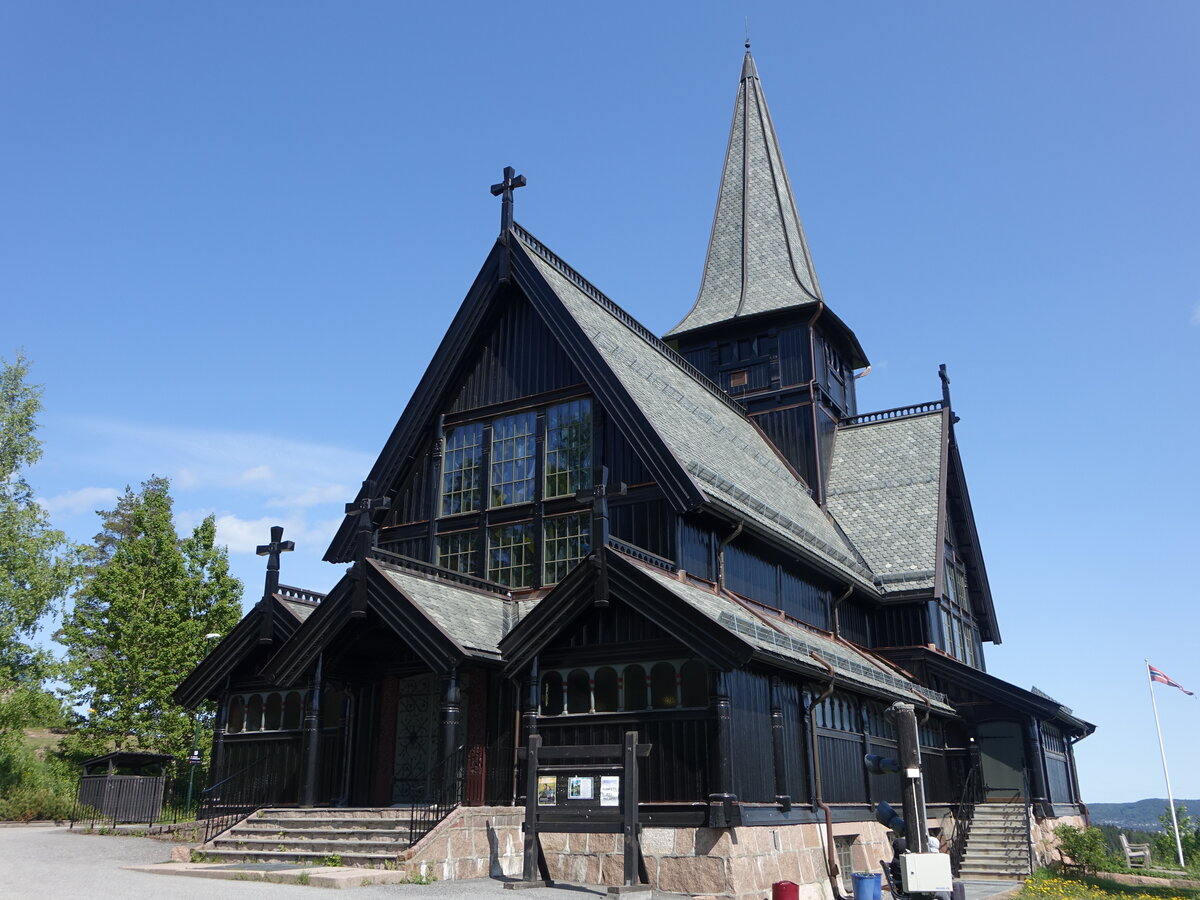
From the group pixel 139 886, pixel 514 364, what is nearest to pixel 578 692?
pixel 139 886

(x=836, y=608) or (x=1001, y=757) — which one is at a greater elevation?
(x=836, y=608)

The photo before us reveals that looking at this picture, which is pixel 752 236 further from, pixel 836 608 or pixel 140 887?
pixel 140 887

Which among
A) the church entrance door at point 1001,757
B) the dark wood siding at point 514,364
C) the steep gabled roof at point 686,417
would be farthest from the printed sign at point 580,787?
the church entrance door at point 1001,757

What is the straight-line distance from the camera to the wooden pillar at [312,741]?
1914 centimetres

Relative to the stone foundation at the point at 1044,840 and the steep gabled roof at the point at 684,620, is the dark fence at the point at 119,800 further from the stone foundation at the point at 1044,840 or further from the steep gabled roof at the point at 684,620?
the stone foundation at the point at 1044,840

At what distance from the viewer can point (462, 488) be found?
24781 millimetres

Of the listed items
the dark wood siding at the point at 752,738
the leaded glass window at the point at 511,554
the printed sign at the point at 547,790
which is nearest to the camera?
the printed sign at the point at 547,790

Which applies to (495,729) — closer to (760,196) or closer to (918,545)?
(918,545)

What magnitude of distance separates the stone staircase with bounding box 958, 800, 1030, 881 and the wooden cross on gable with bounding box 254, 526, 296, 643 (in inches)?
672

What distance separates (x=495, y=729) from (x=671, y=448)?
6451mm

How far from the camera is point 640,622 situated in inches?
720

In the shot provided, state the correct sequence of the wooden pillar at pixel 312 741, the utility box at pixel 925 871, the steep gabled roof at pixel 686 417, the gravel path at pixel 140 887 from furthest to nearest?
the steep gabled roof at pixel 686 417 → the wooden pillar at pixel 312 741 → the gravel path at pixel 140 887 → the utility box at pixel 925 871

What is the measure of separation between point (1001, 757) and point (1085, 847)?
125 inches

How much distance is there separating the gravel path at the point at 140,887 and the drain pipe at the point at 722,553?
761cm
